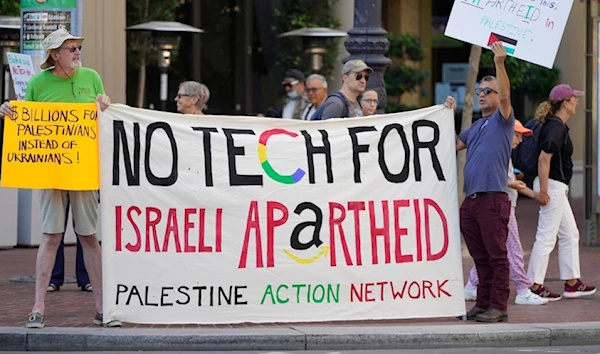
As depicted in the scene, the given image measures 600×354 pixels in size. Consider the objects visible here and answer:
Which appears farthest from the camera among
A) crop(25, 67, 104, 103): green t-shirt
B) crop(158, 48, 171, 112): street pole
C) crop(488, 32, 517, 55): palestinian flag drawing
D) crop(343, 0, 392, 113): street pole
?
crop(158, 48, 171, 112): street pole

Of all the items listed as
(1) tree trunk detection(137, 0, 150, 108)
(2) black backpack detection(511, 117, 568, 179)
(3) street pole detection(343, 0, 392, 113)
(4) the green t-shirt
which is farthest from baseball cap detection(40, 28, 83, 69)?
(1) tree trunk detection(137, 0, 150, 108)

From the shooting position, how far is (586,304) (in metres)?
10.5

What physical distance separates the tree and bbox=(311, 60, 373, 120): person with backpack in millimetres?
9311

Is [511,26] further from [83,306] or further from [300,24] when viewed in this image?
[300,24]

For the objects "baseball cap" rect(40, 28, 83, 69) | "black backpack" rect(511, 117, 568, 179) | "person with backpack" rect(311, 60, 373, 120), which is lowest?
"black backpack" rect(511, 117, 568, 179)

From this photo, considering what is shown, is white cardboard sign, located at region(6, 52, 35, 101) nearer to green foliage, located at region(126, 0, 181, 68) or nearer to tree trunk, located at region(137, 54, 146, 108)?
green foliage, located at region(126, 0, 181, 68)

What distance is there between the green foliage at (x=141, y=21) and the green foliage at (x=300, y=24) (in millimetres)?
2153

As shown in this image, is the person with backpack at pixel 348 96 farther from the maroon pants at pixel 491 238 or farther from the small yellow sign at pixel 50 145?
the small yellow sign at pixel 50 145

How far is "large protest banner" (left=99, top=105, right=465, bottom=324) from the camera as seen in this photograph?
893 centimetres

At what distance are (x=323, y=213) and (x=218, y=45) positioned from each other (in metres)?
12.1

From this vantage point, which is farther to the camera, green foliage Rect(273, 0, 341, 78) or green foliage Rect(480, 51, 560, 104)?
green foliage Rect(480, 51, 560, 104)

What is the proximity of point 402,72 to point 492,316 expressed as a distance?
13059mm

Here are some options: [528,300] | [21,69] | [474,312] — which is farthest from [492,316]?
[21,69]

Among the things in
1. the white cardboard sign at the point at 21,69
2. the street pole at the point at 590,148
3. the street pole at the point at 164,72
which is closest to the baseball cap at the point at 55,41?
the white cardboard sign at the point at 21,69
